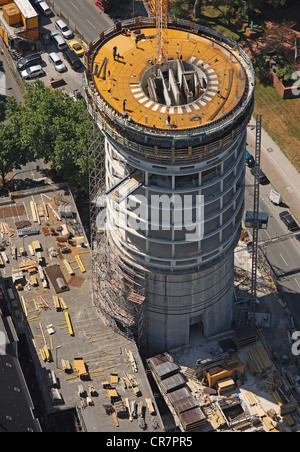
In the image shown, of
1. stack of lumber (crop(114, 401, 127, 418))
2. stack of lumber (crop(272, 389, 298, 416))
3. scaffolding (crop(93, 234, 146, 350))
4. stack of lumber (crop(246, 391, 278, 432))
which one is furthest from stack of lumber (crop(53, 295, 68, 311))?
stack of lumber (crop(272, 389, 298, 416))

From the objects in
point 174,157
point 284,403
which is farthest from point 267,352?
point 174,157

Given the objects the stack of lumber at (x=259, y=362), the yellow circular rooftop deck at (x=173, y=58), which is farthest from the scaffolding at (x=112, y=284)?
the stack of lumber at (x=259, y=362)

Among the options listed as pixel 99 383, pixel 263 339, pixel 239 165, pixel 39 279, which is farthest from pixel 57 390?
pixel 239 165

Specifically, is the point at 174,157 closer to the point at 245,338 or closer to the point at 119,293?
the point at 119,293

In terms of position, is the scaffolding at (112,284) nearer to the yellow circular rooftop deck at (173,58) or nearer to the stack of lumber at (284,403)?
the yellow circular rooftop deck at (173,58)

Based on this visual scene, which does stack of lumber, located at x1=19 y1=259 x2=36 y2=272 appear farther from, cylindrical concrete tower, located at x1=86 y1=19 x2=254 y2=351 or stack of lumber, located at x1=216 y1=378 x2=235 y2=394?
stack of lumber, located at x1=216 y1=378 x2=235 y2=394

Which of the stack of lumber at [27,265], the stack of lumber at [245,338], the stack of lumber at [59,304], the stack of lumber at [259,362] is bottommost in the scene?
the stack of lumber at [259,362]

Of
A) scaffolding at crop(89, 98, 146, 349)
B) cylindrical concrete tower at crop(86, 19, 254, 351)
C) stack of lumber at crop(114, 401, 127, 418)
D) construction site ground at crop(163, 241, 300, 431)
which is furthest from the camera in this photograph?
construction site ground at crop(163, 241, 300, 431)
